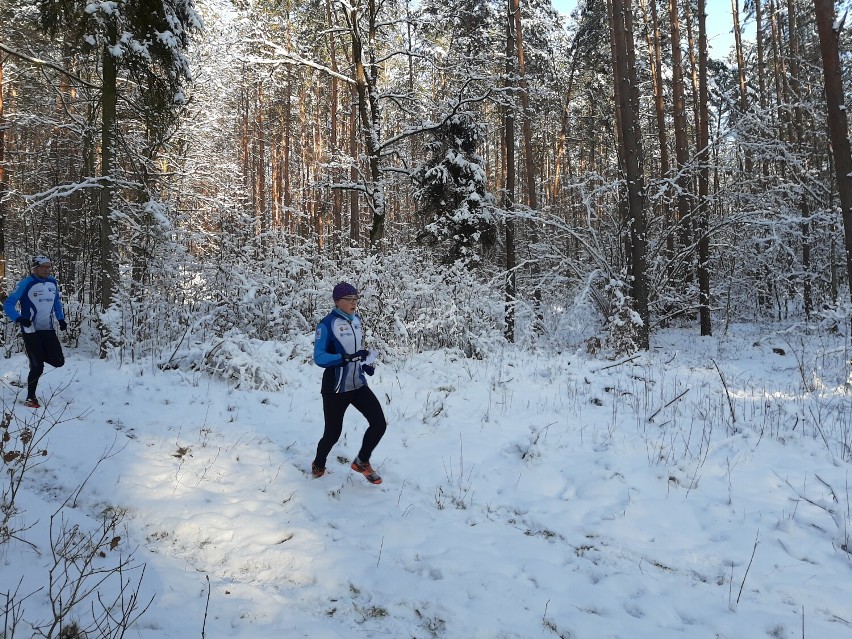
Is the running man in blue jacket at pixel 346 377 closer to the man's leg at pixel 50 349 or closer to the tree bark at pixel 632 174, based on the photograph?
the man's leg at pixel 50 349

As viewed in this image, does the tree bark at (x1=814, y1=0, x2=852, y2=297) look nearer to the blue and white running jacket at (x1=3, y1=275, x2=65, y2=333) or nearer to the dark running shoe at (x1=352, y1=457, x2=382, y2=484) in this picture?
the dark running shoe at (x1=352, y1=457, x2=382, y2=484)

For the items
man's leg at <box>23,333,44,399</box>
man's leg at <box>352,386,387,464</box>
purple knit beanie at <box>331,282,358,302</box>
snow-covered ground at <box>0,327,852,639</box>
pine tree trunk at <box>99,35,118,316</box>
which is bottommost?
snow-covered ground at <box>0,327,852,639</box>

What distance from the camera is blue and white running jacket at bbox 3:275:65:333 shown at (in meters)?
6.42

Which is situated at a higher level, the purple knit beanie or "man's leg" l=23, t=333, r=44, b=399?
the purple knit beanie

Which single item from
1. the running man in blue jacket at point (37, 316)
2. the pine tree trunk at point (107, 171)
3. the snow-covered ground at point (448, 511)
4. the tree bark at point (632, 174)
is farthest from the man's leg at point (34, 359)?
the tree bark at point (632, 174)

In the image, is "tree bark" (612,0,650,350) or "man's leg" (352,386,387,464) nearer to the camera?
"man's leg" (352,386,387,464)

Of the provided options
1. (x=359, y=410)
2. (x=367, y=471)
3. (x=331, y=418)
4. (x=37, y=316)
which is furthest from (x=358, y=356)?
(x=37, y=316)

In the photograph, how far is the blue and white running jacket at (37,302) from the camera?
21.1ft

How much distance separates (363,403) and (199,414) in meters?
2.92

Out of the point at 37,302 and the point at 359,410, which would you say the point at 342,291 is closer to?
the point at 359,410

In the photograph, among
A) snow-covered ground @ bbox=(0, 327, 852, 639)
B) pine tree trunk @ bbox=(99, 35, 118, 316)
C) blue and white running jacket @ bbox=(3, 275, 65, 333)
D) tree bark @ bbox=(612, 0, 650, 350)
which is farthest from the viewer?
tree bark @ bbox=(612, 0, 650, 350)

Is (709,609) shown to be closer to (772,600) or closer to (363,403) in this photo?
(772,600)

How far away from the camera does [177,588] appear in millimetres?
2926

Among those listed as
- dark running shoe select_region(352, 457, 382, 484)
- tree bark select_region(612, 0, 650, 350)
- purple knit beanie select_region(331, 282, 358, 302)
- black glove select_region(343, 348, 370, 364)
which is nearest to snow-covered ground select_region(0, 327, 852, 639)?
dark running shoe select_region(352, 457, 382, 484)
